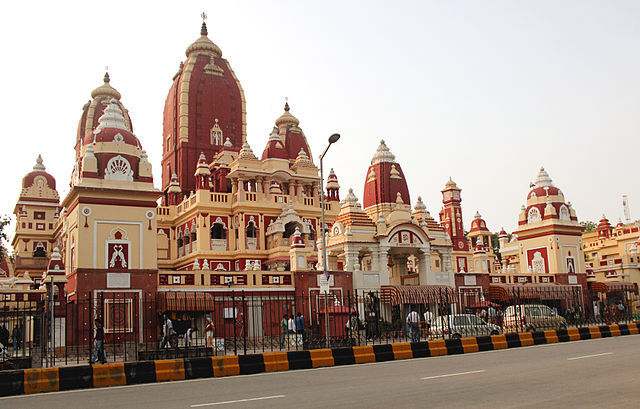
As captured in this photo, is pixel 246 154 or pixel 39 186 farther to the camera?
pixel 39 186

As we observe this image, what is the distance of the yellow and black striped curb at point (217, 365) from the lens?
13.1m

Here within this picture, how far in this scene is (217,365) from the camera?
49.4ft

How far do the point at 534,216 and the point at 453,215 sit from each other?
657 inches

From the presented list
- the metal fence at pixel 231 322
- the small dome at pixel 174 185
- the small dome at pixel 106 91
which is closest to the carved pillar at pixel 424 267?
the metal fence at pixel 231 322

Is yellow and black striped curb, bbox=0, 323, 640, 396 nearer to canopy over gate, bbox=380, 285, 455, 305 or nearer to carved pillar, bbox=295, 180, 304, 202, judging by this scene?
canopy over gate, bbox=380, 285, 455, 305

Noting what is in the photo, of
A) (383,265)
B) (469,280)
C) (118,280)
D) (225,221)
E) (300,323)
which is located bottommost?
(300,323)

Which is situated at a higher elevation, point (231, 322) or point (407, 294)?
point (407, 294)

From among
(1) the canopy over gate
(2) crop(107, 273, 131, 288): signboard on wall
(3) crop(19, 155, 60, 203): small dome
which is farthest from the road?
(3) crop(19, 155, 60, 203): small dome

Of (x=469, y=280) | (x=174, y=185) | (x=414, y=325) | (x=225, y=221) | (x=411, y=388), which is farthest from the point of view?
(x=174, y=185)

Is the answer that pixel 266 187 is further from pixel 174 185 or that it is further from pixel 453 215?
pixel 453 215

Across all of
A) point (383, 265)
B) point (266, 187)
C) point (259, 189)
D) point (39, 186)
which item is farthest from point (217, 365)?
point (39, 186)

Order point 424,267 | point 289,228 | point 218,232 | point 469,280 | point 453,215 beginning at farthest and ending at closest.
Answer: point 453,215
point 289,228
point 218,232
point 469,280
point 424,267

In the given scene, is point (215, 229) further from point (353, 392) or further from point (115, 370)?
point (353, 392)

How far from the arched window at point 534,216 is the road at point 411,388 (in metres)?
25.2
